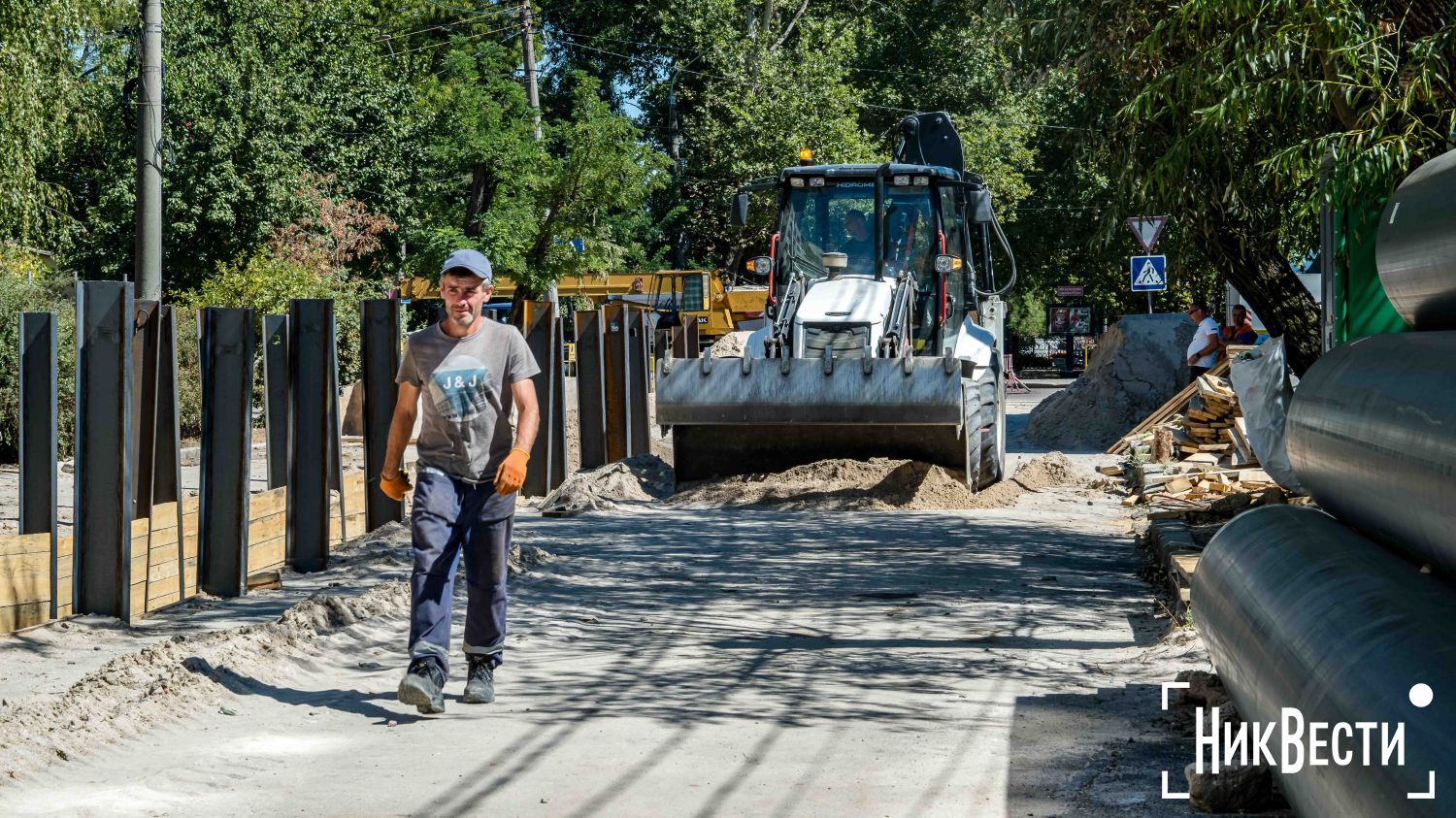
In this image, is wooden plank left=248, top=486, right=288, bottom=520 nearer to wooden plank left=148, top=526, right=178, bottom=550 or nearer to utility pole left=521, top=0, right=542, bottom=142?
wooden plank left=148, top=526, right=178, bottom=550

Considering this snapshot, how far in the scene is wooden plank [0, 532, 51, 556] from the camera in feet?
24.4

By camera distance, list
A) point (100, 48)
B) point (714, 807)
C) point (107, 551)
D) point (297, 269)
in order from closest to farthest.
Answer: point (714, 807) < point (107, 551) < point (297, 269) < point (100, 48)

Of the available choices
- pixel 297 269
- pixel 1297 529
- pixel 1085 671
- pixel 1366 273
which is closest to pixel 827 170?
pixel 1366 273

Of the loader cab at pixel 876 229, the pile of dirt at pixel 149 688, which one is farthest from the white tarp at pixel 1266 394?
the pile of dirt at pixel 149 688

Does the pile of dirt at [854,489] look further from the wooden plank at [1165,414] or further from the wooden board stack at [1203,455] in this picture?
the wooden plank at [1165,414]

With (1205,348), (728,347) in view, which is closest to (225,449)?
(1205,348)

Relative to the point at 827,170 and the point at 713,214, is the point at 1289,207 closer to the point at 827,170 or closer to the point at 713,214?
the point at 827,170

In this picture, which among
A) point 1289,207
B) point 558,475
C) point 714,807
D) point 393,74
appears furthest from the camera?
point 393,74

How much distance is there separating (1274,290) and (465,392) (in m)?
7.04

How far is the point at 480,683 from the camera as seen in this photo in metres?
6.21

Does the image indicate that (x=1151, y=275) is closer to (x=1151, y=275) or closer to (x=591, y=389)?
(x=1151, y=275)

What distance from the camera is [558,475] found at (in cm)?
1545

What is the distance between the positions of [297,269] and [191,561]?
16.4 m

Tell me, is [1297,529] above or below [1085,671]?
above
